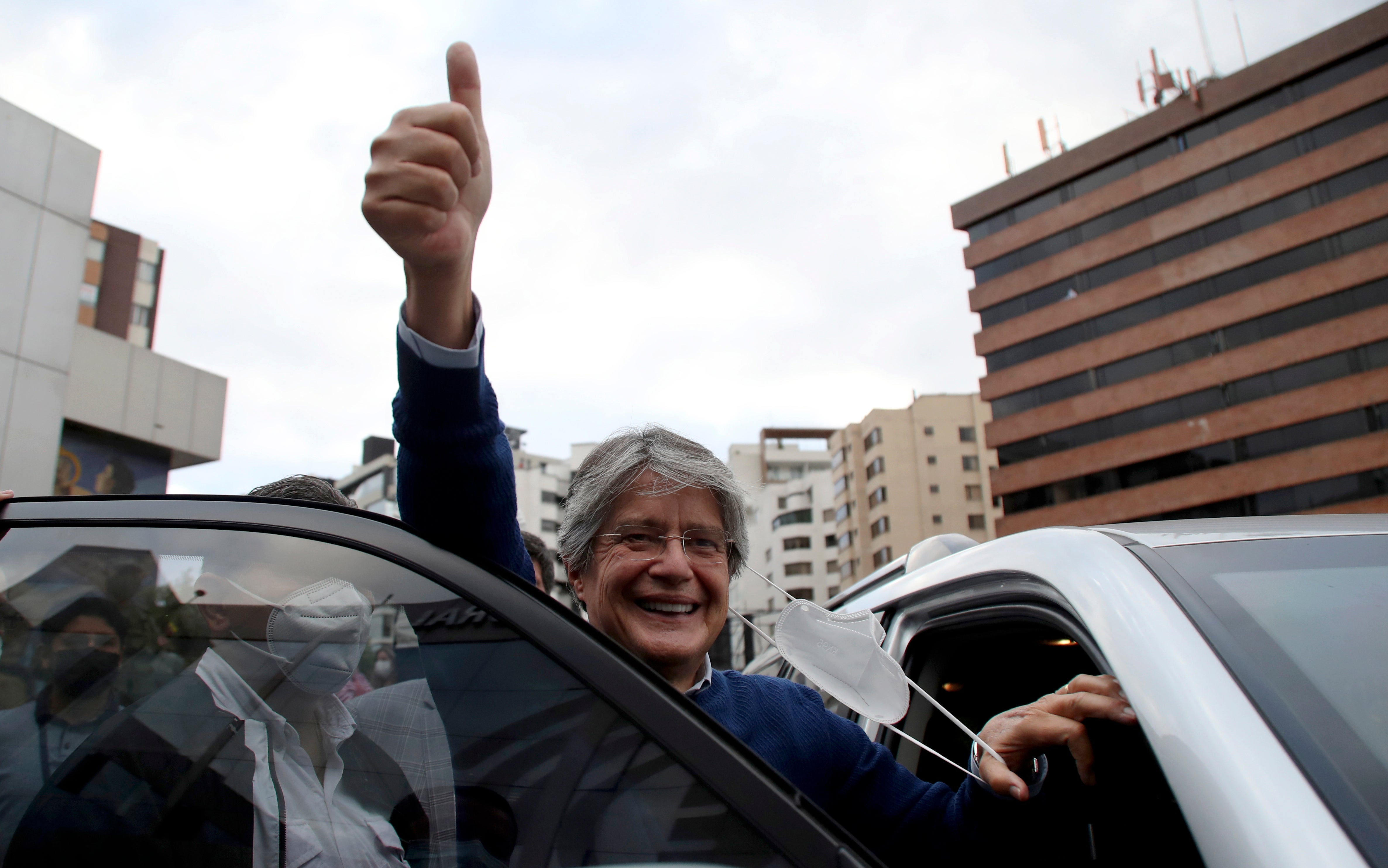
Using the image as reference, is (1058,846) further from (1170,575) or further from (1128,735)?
(1170,575)

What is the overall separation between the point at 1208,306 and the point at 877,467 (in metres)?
26.0

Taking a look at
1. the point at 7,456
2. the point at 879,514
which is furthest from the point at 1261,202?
the point at 7,456

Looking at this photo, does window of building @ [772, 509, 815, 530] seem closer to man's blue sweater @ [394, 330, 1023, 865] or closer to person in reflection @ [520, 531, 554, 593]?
person in reflection @ [520, 531, 554, 593]

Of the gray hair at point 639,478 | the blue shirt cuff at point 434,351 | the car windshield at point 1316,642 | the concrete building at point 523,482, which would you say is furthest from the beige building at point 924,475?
the blue shirt cuff at point 434,351

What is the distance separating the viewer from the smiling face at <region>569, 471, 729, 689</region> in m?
1.59

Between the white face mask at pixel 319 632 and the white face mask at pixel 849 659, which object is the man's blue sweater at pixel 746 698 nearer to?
the white face mask at pixel 849 659

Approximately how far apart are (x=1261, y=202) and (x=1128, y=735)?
138 feet

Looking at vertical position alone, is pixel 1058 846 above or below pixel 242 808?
below

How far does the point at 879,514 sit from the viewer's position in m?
59.0

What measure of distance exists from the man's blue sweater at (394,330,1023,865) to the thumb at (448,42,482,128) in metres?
0.35

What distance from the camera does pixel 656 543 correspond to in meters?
1.63

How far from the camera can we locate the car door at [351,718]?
0.86 m

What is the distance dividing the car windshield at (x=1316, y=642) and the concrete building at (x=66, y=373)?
1677 cm

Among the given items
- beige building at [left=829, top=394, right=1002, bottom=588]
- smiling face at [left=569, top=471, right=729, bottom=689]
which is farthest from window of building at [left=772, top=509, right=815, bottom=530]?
smiling face at [left=569, top=471, right=729, bottom=689]
